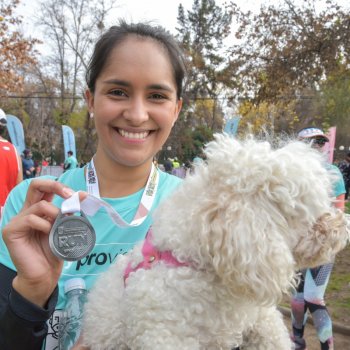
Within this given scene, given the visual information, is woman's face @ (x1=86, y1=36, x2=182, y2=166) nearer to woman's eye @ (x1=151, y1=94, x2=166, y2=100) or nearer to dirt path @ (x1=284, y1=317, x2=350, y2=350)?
woman's eye @ (x1=151, y1=94, x2=166, y2=100)

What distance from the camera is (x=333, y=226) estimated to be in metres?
1.57

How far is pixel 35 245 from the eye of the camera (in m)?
1.41

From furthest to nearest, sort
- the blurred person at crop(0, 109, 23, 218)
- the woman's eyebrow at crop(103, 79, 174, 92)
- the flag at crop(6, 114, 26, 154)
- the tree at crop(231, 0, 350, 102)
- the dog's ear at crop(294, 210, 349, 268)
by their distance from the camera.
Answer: the flag at crop(6, 114, 26, 154), the tree at crop(231, 0, 350, 102), the blurred person at crop(0, 109, 23, 218), the woman's eyebrow at crop(103, 79, 174, 92), the dog's ear at crop(294, 210, 349, 268)

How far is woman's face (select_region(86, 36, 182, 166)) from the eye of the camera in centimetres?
171

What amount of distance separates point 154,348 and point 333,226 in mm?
841

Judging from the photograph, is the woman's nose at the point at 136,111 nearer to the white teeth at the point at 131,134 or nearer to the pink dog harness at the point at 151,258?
the white teeth at the point at 131,134

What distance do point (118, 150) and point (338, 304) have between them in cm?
611

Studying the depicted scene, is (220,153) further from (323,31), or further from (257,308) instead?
(323,31)

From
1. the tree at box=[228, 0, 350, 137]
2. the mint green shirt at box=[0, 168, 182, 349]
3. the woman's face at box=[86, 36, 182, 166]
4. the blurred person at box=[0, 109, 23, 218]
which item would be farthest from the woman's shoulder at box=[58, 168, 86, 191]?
the tree at box=[228, 0, 350, 137]

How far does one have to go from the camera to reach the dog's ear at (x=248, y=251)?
142 cm

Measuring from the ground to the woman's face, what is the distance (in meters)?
4.73

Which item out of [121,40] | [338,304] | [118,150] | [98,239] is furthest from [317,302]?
[121,40]

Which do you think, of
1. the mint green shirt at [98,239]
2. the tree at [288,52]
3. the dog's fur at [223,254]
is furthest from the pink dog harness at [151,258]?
the tree at [288,52]

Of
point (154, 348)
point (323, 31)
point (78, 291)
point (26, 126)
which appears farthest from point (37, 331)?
point (26, 126)
